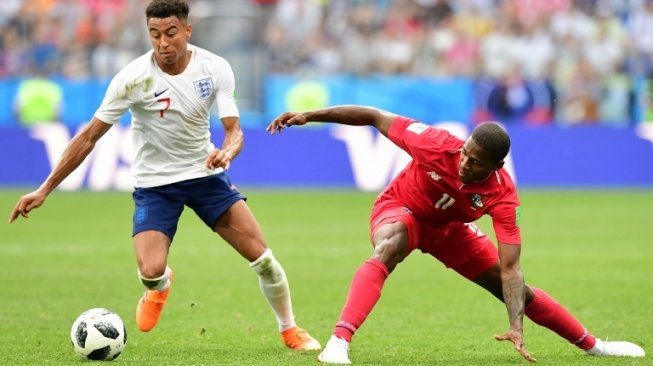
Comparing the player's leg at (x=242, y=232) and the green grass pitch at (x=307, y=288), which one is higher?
the player's leg at (x=242, y=232)

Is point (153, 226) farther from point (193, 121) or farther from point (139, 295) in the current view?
point (139, 295)

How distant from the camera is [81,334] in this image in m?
7.89

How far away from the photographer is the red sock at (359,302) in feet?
24.7

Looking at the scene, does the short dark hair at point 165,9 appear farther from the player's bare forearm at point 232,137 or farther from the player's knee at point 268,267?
the player's knee at point 268,267

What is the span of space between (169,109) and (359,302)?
204 centimetres

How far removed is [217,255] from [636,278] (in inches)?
212

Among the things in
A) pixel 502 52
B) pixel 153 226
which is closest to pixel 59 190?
pixel 502 52

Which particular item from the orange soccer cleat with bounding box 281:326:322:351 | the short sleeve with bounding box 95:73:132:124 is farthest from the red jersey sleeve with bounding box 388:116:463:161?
the short sleeve with bounding box 95:73:132:124

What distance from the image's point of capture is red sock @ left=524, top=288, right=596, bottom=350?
8.09 m

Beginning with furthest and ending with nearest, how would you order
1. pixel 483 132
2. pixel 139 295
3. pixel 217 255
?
pixel 217 255 < pixel 139 295 < pixel 483 132

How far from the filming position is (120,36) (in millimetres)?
25188

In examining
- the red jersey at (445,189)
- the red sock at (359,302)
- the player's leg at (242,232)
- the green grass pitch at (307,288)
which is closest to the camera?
the red sock at (359,302)

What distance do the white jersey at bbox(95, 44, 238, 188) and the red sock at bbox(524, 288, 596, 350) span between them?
2.48 metres

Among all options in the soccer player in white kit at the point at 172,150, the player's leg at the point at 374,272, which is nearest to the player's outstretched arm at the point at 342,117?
the soccer player in white kit at the point at 172,150
